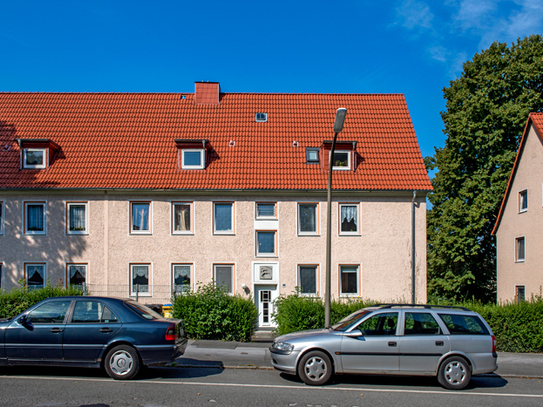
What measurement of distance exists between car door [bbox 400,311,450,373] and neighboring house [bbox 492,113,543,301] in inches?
558

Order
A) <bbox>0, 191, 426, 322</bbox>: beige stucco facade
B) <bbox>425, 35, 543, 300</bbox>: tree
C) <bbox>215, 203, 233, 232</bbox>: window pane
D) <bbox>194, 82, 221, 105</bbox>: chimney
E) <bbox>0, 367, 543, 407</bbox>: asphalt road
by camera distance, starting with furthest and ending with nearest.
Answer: <bbox>425, 35, 543, 300</bbox>: tree < <bbox>194, 82, 221, 105</bbox>: chimney < <bbox>215, 203, 233, 232</bbox>: window pane < <bbox>0, 191, 426, 322</bbox>: beige stucco facade < <bbox>0, 367, 543, 407</bbox>: asphalt road

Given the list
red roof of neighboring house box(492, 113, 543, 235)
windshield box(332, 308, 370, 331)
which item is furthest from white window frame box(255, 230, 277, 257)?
red roof of neighboring house box(492, 113, 543, 235)

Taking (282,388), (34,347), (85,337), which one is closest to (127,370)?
(85,337)

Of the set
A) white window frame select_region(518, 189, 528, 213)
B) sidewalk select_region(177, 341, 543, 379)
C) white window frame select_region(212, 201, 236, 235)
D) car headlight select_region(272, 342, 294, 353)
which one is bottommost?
sidewalk select_region(177, 341, 543, 379)

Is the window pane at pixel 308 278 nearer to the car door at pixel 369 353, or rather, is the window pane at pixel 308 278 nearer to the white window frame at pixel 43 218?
the white window frame at pixel 43 218

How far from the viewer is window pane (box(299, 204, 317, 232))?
826 inches

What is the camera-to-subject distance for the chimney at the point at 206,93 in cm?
2464

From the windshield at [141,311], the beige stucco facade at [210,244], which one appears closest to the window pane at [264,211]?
the beige stucco facade at [210,244]

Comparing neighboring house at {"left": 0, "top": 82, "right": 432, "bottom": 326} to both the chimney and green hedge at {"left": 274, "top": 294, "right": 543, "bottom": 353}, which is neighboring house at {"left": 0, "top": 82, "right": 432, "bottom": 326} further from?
green hedge at {"left": 274, "top": 294, "right": 543, "bottom": 353}

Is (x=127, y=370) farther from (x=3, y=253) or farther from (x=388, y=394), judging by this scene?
(x=3, y=253)

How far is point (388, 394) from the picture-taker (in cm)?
942

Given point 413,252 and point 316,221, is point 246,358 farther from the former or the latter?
point 413,252

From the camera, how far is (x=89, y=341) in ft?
32.1

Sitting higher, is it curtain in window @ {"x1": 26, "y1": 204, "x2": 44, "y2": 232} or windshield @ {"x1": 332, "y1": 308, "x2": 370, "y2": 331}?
curtain in window @ {"x1": 26, "y1": 204, "x2": 44, "y2": 232}
